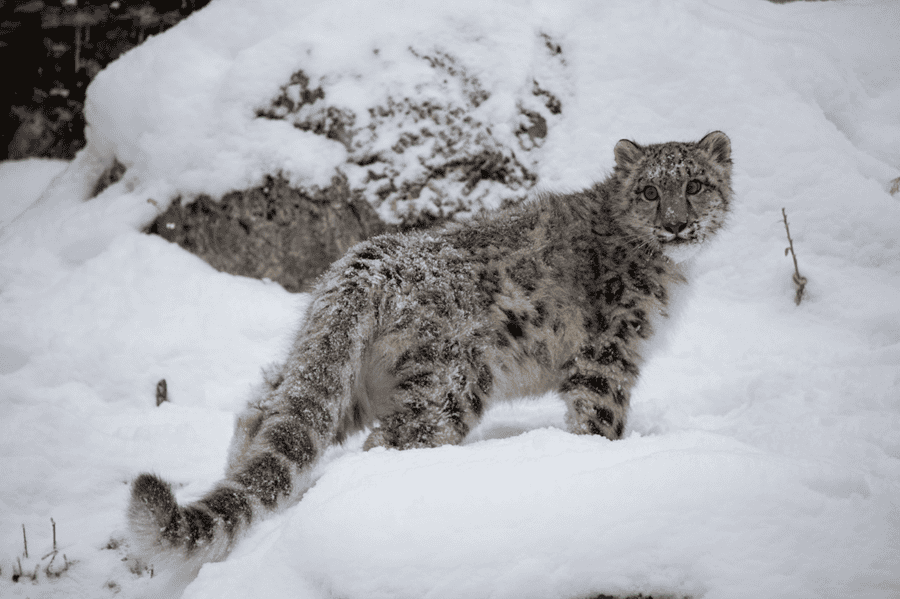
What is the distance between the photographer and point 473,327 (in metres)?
3.61

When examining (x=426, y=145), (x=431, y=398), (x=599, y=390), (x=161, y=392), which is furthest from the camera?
(x=426, y=145)

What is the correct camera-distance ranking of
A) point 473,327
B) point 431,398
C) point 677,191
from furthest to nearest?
point 677,191 < point 473,327 < point 431,398

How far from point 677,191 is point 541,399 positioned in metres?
1.92

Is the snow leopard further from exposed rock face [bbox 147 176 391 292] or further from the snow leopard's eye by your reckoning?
exposed rock face [bbox 147 176 391 292]

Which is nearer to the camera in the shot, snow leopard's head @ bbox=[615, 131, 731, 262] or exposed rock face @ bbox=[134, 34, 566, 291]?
snow leopard's head @ bbox=[615, 131, 731, 262]

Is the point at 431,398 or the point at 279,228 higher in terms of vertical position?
the point at 431,398

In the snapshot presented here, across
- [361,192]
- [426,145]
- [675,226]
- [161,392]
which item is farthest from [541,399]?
[161,392]

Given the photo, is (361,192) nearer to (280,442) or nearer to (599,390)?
(599,390)

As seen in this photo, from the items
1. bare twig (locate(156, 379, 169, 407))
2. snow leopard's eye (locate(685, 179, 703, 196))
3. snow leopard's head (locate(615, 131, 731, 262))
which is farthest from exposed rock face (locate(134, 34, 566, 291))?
snow leopard's eye (locate(685, 179, 703, 196))

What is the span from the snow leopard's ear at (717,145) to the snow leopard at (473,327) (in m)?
0.01

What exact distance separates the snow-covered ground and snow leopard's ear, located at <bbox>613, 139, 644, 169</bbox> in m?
1.30

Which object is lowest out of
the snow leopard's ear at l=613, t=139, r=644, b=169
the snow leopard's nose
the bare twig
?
the bare twig

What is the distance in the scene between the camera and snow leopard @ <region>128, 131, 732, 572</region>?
3059 mm

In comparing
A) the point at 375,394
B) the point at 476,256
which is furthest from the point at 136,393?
the point at 476,256
